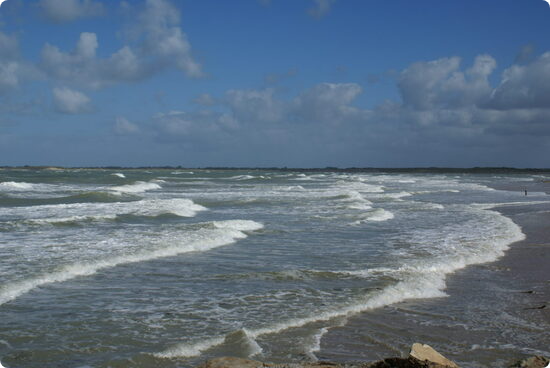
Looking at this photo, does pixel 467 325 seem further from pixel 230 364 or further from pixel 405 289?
pixel 230 364

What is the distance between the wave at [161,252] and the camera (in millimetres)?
8980

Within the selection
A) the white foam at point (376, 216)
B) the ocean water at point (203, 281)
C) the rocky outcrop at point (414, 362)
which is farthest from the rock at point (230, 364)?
the white foam at point (376, 216)

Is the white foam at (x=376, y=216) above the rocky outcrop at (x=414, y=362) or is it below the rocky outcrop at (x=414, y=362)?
below

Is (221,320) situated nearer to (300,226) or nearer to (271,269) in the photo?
(271,269)

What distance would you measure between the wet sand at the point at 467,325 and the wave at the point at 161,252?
5.38m

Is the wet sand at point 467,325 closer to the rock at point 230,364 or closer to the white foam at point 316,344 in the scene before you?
the white foam at point 316,344

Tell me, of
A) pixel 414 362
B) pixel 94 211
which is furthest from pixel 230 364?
pixel 94 211

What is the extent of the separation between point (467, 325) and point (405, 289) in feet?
6.18

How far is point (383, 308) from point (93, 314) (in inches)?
167

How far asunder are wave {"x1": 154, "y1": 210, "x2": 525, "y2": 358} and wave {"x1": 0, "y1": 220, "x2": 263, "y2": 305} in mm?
3723

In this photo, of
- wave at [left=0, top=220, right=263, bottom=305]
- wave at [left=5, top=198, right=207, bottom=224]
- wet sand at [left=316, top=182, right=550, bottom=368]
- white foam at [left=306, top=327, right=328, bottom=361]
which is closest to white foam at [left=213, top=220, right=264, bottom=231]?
wave at [left=0, top=220, right=263, bottom=305]

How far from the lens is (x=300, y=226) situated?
1869 cm

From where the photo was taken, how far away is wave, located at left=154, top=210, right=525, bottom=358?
250 inches

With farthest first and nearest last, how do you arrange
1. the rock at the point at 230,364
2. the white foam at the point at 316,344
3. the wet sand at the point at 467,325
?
1. the wet sand at the point at 467,325
2. the white foam at the point at 316,344
3. the rock at the point at 230,364
